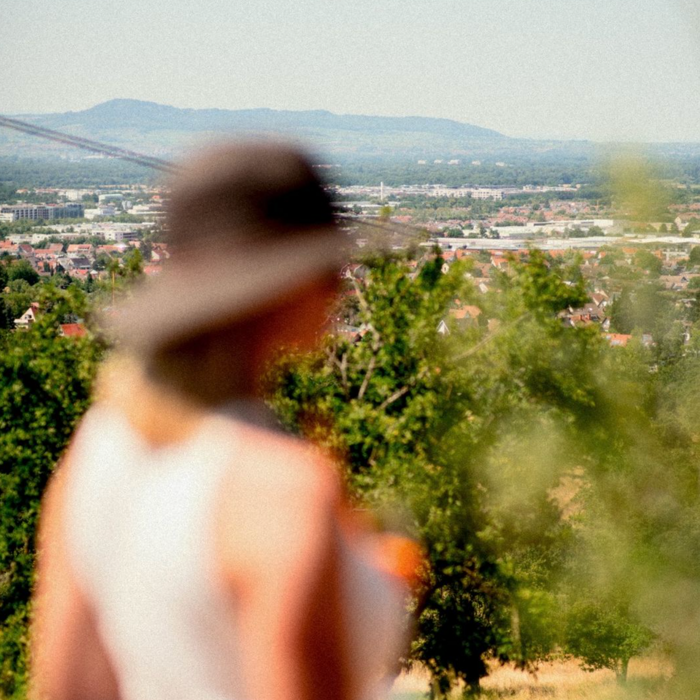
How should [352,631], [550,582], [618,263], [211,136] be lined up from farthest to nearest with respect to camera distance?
[550,582], [618,263], [211,136], [352,631]

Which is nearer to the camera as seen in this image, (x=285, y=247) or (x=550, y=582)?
(x=285, y=247)

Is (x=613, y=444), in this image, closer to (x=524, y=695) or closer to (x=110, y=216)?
(x=524, y=695)

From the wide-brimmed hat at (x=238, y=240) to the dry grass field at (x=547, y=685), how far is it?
5.61 ft

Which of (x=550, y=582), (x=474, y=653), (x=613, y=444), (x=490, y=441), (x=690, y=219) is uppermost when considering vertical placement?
(x=690, y=219)

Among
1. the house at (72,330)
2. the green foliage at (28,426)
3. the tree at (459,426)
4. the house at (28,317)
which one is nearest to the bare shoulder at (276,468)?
the tree at (459,426)

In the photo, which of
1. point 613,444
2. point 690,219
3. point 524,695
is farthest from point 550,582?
point 690,219

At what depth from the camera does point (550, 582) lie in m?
3.59

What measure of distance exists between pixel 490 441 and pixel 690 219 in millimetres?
2357

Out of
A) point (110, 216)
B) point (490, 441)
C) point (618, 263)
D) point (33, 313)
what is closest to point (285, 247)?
point (618, 263)

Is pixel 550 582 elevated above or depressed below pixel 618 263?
below

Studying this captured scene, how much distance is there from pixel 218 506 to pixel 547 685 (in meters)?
3.44

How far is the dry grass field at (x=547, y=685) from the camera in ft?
7.56

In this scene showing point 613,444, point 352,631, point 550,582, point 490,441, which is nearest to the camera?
point 352,631

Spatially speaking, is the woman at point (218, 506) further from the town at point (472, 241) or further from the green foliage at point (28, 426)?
the green foliage at point (28, 426)
